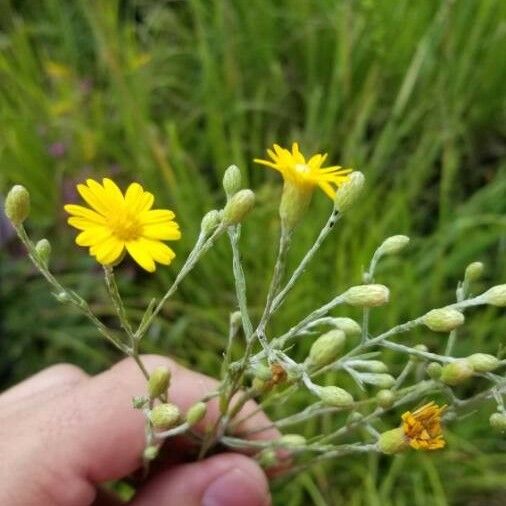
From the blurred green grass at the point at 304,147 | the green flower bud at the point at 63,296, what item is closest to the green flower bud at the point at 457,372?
the green flower bud at the point at 63,296

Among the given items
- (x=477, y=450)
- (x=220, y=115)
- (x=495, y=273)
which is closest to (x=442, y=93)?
(x=495, y=273)

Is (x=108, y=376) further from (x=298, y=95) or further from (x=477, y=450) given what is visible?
A: (x=298, y=95)

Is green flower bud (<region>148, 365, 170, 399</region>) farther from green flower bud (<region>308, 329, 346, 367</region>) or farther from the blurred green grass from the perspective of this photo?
the blurred green grass

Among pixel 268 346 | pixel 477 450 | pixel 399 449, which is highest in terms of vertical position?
pixel 268 346

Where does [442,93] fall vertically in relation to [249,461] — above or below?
above

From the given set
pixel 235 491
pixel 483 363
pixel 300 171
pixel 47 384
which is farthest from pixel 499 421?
pixel 47 384

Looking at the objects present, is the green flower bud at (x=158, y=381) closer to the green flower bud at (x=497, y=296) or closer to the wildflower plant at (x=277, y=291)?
the wildflower plant at (x=277, y=291)
